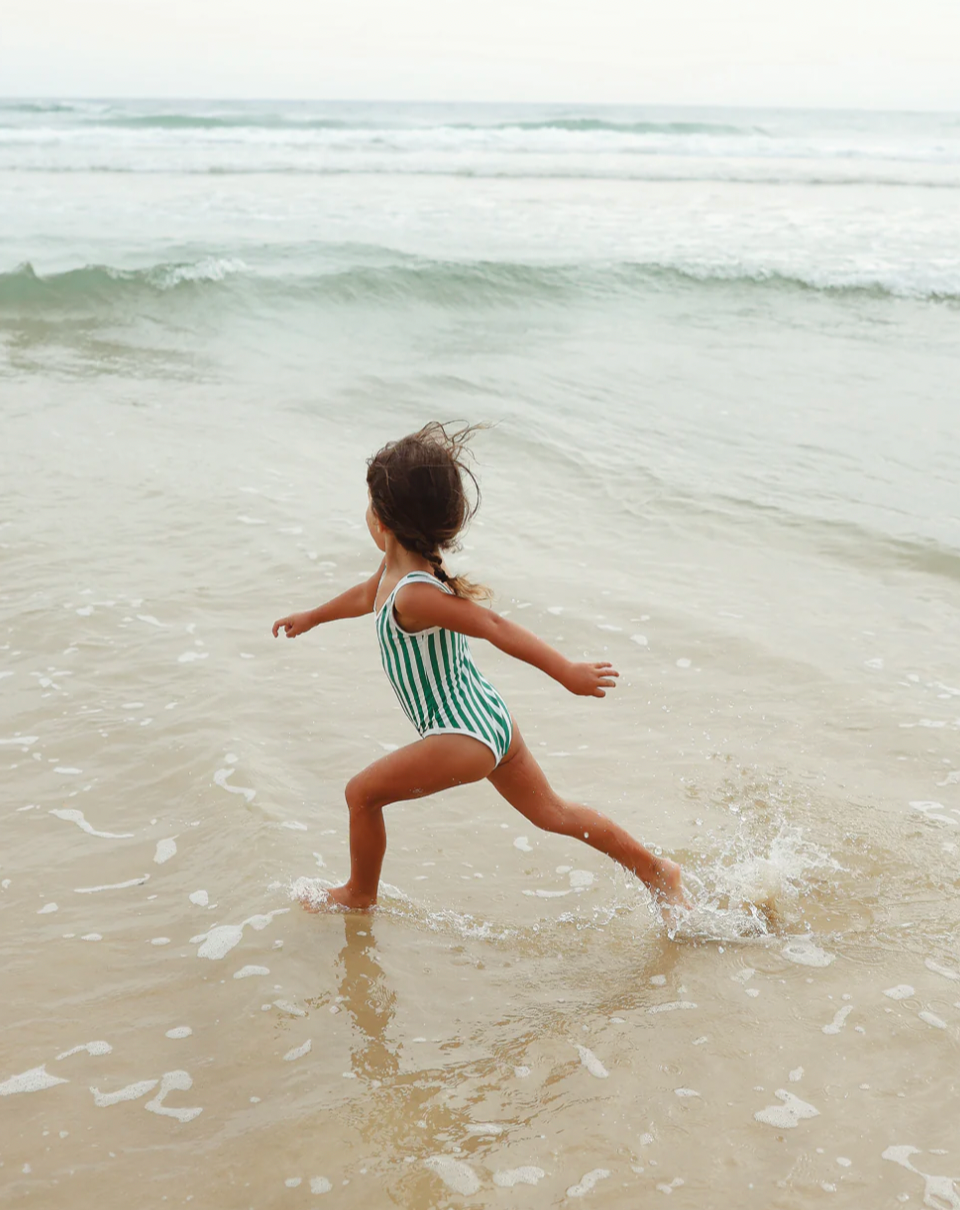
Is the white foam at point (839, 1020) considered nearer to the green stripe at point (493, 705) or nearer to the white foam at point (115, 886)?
the green stripe at point (493, 705)

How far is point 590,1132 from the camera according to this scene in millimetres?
2461

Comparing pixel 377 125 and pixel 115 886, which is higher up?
pixel 377 125

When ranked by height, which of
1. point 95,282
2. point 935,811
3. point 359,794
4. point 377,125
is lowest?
point 935,811

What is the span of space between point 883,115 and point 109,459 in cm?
5908

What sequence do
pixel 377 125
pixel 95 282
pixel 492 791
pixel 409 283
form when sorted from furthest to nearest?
pixel 377 125 → pixel 409 283 → pixel 95 282 → pixel 492 791

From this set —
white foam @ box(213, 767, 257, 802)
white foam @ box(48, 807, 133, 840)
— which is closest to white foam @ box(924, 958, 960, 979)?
white foam @ box(213, 767, 257, 802)

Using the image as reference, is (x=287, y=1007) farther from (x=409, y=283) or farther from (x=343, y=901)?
(x=409, y=283)

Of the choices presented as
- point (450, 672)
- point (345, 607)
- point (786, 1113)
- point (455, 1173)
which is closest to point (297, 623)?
point (345, 607)

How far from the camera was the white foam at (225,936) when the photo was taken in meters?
3.02

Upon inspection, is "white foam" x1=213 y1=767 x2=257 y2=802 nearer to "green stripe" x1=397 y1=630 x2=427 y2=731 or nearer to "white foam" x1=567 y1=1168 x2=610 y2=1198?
"green stripe" x1=397 y1=630 x2=427 y2=731

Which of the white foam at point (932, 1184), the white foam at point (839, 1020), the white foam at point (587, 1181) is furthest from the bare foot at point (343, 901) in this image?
the white foam at point (932, 1184)

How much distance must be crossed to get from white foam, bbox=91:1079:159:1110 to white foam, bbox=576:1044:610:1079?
101 cm

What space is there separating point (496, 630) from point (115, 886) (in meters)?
1.49

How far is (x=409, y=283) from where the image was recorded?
500 inches
